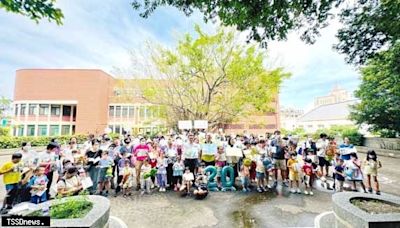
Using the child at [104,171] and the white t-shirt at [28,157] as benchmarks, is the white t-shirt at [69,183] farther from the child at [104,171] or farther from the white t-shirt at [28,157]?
the white t-shirt at [28,157]

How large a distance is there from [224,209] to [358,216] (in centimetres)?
330

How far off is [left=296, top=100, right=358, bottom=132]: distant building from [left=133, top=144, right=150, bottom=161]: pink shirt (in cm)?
4405

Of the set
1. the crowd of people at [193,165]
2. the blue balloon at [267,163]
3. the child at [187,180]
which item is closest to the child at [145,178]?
the crowd of people at [193,165]

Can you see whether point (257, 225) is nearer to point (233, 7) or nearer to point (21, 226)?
point (21, 226)

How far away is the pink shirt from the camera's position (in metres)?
7.90

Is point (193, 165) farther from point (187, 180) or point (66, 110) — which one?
point (66, 110)

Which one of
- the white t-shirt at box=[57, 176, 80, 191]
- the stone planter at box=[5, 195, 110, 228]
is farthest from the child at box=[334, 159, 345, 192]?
the white t-shirt at box=[57, 176, 80, 191]

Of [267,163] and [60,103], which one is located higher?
[60,103]

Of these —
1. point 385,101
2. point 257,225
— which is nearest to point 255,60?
point 385,101

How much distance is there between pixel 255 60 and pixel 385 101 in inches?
392

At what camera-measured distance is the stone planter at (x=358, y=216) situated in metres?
3.26

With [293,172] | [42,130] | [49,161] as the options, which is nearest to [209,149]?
[293,172]

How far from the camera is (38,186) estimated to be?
5.37 meters

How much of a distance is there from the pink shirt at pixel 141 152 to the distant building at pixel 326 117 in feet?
145
